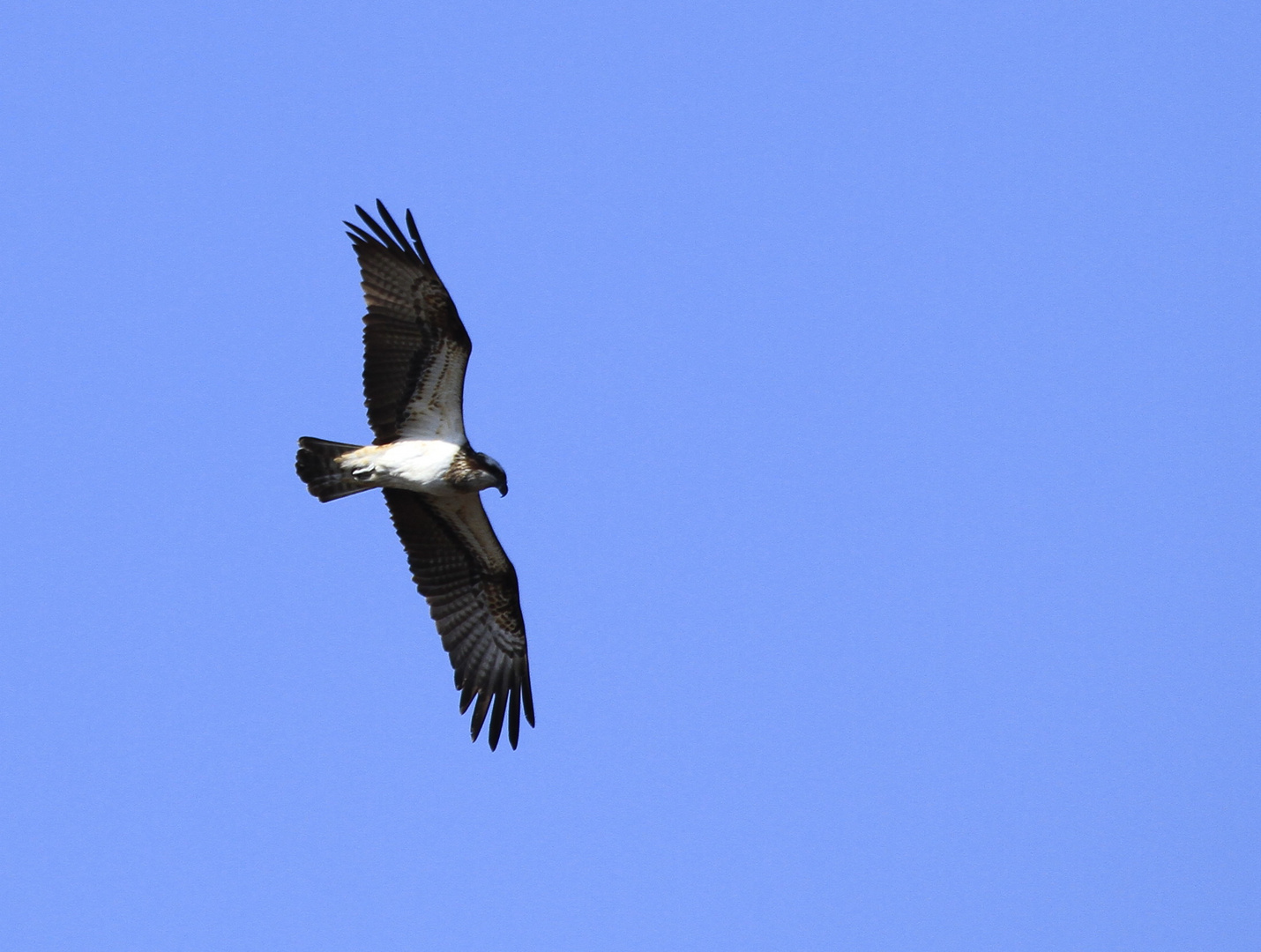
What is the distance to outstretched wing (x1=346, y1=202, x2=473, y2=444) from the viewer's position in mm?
13273

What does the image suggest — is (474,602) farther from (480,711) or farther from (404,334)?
(404,334)

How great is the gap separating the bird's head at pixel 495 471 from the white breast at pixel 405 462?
226 mm

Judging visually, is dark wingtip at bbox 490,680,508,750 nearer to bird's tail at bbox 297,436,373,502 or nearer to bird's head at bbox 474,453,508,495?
bird's head at bbox 474,453,508,495

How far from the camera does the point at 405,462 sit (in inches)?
535

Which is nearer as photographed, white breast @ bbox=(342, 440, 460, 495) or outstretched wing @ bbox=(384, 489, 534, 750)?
white breast @ bbox=(342, 440, 460, 495)

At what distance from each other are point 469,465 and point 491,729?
258cm

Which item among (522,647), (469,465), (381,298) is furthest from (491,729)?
(381,298)

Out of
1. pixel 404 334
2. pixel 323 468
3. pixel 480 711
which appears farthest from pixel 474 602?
pixel 404 334

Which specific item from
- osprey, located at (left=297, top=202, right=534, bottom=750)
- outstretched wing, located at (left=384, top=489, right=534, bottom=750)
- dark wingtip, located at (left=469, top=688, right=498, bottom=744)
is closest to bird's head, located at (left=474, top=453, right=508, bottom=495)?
osprey, located at (left=297, top=202, right=534, bottom=750)

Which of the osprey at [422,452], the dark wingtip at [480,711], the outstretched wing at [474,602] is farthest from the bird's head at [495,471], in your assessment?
the dark wingtip at [480,711]

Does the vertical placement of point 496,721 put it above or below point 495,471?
below

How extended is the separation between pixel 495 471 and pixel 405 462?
758 millimetres

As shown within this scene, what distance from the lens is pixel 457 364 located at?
44.0ft

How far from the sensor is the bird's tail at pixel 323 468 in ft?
44.9
